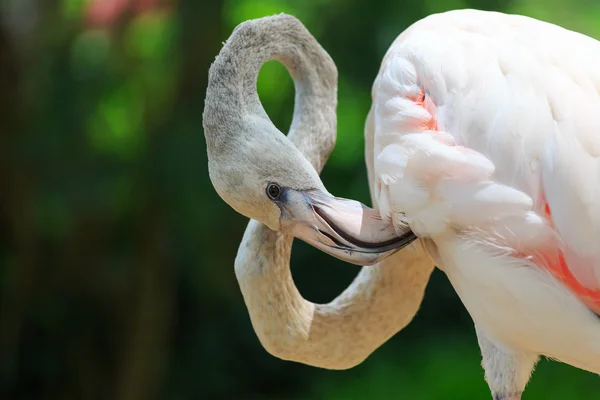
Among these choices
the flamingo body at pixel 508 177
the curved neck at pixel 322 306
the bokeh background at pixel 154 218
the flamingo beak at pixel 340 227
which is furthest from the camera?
the bokeh background at pixel 154 218

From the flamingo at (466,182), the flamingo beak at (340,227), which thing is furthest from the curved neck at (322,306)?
the flamingo beak at (340,227)

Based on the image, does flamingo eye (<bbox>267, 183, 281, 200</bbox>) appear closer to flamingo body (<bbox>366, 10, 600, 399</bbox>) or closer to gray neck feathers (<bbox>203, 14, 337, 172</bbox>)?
gray neck feathers (<bbox>203, 14, 337, 172</bbox>)

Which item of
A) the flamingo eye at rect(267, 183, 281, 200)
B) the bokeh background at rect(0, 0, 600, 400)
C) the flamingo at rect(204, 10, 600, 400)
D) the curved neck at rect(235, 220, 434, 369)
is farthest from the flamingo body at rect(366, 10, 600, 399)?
the bokeh background at rect(0, 0, 600, 400)

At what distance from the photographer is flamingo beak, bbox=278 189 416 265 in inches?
76.2

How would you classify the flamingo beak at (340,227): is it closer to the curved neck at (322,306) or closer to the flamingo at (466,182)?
the flamingo at (466,182)

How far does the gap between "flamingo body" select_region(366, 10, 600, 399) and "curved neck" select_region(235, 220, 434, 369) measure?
353mm

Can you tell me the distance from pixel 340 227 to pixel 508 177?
1.27 feet

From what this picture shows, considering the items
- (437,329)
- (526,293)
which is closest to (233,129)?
(526,293)

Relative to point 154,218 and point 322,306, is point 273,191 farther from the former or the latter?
point 154,218

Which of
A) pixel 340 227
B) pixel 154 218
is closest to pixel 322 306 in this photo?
pixel 340 227

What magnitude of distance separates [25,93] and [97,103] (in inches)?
17.0

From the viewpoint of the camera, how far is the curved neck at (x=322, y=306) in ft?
7.23

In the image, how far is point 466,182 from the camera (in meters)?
1.83

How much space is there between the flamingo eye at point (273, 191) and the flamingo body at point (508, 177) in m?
0.24
